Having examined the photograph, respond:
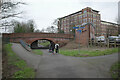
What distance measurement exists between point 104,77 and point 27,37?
84.5ft

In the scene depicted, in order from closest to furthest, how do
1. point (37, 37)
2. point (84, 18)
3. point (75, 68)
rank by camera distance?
point (75, 68) < point (37, 37) < point (84, 18)

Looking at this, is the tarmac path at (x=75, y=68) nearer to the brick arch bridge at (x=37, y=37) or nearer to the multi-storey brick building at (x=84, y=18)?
the brick arch bridge at (x=37, y=37)

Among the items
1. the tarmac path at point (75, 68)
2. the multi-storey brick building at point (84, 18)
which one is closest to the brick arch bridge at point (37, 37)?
the tarmac path at point (75, 68)

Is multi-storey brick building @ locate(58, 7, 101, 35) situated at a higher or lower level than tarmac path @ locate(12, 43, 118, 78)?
higher

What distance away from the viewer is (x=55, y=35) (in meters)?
28.9

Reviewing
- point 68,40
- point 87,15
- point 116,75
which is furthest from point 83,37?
point 87,15

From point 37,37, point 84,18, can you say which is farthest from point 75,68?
point 84,18

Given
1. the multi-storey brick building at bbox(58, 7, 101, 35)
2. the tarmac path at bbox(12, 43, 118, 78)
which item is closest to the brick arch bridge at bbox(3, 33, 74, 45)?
the tarmac path at bbox(12, 43, 118, 78)

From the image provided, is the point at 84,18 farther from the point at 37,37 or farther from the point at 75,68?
the point at 75,68

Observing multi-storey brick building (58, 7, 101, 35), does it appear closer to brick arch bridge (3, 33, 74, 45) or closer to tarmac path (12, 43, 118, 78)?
brick arch bridge (3, 33, 74, 45)

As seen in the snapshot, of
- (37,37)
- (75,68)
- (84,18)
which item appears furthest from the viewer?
(84,18)

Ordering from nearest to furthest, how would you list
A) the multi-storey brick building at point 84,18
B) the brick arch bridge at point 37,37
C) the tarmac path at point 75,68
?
the tarmac path at point 75,68, the brick arch bridge at point 37,37, the multi-storey brick building at point 84,18

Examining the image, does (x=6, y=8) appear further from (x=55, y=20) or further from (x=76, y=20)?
(x=76, y=20)

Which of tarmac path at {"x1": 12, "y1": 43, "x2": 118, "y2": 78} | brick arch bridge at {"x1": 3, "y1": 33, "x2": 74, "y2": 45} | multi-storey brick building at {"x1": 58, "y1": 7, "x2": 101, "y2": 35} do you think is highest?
multi-storey brick building at {"x1": 58, "y1": 7, "x2": 101, "y2": 35}
